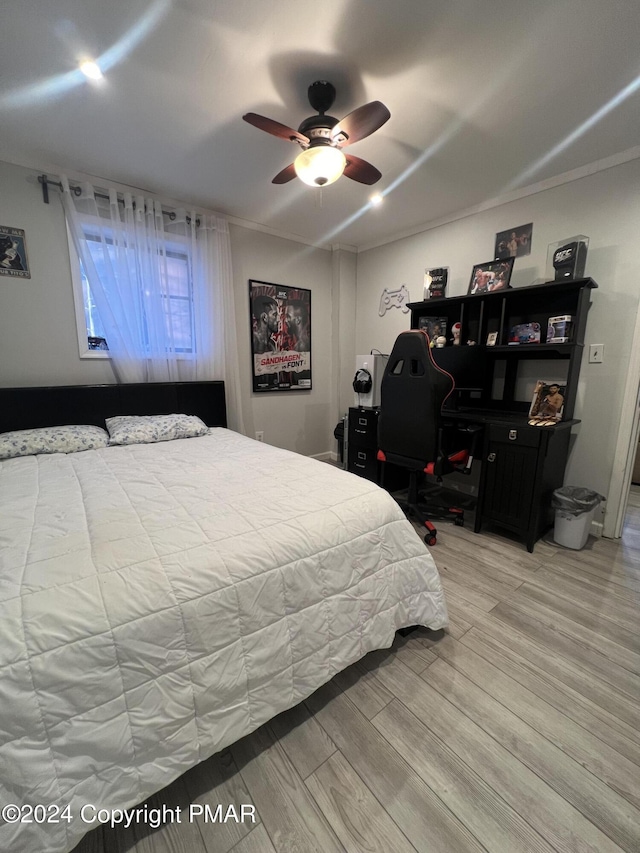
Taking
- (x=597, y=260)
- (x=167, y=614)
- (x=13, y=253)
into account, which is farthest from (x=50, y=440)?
(x=597, y=260)

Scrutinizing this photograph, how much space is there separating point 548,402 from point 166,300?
9.69ft

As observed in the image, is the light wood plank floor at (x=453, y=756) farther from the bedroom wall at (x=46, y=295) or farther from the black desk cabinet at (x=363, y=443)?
the bedroom wall at (x=46, y=295)

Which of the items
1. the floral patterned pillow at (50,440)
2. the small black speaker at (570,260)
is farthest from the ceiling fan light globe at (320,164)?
the floral patterned pillow at (50,440)

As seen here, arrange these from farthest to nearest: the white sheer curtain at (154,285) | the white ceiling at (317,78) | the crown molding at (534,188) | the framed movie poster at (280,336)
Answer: the framed movie poster at (280,336)
the white sheer curtain at (154,285)
the crown molding at (534,188)
the white ceiling at (317,78)

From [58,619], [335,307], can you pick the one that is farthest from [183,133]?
[58,619]

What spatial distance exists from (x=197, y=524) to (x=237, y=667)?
16.3 inches

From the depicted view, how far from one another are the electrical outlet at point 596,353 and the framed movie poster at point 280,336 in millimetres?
2469

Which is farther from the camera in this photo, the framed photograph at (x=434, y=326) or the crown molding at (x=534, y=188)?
the framed photograph at (x=434, y=326)

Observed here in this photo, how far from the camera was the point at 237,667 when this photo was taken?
3.02 feet

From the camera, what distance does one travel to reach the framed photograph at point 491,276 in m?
2.52

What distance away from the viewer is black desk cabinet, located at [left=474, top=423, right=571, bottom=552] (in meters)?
2.13

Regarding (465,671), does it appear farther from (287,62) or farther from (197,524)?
(287,62)

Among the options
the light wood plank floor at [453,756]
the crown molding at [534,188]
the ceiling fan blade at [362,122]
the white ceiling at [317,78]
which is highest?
the white ceiling at [317,78]

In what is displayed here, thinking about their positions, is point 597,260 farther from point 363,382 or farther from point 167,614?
point 167,614
